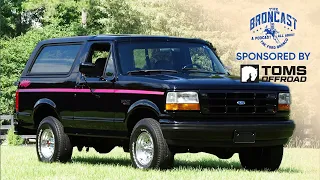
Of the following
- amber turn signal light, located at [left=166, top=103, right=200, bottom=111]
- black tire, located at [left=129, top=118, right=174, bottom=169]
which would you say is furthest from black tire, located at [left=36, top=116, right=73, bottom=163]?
amber turn signal light, located at [left=166, top=103, right=200, bottom=111]

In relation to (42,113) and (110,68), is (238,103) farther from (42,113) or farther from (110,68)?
A: (42,113)

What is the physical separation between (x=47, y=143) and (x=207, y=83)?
143 inches

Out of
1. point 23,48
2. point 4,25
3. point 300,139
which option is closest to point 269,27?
point 300,139

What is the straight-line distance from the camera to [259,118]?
504 inches

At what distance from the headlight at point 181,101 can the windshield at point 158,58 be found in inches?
47.2

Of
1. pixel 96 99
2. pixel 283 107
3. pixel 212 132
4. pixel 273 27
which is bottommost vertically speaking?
pixel 212 132

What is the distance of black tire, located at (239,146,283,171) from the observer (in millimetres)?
13516

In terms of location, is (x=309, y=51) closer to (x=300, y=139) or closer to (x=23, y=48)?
(x=300, y=139)

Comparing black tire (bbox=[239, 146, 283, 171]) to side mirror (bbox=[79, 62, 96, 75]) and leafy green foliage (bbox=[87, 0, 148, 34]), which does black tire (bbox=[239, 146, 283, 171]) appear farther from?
leafy green foliage (bbox=[87, 0, 148, 34])

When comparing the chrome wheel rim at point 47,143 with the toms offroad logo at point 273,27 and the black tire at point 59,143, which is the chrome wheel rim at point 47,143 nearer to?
the black tire at point 59,143

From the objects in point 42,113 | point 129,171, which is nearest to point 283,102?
point 129,171

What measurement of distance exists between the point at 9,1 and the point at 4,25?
2.52 m

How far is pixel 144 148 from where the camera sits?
12.6m

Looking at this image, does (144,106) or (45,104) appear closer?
(144,106)
